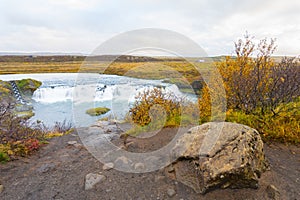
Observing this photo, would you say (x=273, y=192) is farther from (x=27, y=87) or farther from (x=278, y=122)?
(x=27, y=87)

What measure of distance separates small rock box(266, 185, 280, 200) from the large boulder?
216 millimetres

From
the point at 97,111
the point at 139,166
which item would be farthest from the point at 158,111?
the point at 97,111

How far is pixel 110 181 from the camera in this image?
3.99 meters

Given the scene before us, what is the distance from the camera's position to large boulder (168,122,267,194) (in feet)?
10.7

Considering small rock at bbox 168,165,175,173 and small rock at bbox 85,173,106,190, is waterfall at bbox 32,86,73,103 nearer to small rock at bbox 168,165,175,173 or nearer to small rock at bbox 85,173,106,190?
small rock at bbox 85,173,106,190

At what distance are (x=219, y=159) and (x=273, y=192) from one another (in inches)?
39.9

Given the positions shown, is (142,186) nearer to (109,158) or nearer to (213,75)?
(109,158)

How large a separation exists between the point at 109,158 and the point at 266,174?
3.23m

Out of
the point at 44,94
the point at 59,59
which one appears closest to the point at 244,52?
the point at 44,94

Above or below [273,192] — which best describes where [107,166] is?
below

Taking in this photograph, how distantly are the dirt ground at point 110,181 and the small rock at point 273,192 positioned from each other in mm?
43

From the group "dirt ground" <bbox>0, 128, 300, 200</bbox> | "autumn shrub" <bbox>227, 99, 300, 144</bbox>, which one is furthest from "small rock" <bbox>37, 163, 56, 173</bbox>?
"autumn shrub" <bbox>227, 99, 300, 144</bbox>

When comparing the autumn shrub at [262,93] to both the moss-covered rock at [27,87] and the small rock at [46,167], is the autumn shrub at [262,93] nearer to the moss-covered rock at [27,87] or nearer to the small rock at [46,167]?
the small rock at [46,167]

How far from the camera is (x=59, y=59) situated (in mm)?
78625
